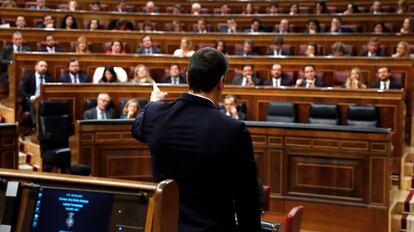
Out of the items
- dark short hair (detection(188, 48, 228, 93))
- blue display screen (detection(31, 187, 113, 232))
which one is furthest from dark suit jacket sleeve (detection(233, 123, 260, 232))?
blue display screen (detection(31, 187, 113, 232))

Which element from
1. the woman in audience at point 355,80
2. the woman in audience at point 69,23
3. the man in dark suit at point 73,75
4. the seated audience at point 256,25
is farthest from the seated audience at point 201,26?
the woman in audience at point 355,80

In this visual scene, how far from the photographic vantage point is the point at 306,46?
21.7 feet

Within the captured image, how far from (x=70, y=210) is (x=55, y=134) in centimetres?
369

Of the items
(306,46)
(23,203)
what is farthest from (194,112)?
(306,46)

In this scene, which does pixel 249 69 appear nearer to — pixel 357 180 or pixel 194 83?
pixel 357 180

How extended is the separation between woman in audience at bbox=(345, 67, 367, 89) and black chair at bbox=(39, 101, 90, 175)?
8.16ft

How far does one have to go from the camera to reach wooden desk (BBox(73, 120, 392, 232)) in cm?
382

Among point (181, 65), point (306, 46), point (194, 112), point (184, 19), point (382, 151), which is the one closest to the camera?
point (194, 112)

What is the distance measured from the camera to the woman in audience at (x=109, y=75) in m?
5.63

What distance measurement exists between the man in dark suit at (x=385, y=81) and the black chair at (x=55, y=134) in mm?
2781

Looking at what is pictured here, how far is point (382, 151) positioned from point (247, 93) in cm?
164

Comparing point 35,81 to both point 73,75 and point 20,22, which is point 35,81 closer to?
point 73,75

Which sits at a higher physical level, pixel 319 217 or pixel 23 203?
pixel 23 203

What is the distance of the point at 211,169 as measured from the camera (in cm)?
132
